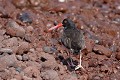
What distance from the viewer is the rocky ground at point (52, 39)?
853cm

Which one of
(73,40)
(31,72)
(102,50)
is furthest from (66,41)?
(102,50)

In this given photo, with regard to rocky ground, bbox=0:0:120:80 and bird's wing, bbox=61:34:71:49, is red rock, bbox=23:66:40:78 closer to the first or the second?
rocky ground, bbox=0:0:120:80

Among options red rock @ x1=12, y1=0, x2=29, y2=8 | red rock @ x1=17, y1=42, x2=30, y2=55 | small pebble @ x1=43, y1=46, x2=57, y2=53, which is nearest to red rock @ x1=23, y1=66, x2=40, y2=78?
red rock @ x1=17, y1=42, x2=30, y2=55

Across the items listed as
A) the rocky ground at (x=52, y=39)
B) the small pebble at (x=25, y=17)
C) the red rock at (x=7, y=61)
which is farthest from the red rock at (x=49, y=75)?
the small pebble at (x=25, y=17)

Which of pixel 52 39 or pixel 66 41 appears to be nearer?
pixel 66 41

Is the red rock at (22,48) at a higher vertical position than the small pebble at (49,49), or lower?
higher

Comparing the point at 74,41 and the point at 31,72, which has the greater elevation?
the point at 74,41

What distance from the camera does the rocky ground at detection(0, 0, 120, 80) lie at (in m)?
8.53

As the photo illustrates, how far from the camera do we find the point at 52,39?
10.2m

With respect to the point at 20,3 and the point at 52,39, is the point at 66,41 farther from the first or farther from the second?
the point at 20,3

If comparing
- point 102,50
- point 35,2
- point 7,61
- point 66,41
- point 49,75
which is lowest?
point 102,50

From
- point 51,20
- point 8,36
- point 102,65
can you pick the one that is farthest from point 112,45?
point 8,36

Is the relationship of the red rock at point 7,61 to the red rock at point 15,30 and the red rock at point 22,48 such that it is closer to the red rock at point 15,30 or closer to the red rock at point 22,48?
the red rock at point 22,48

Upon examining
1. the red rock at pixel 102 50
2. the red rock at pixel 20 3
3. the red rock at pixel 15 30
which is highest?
the red rock at pixel 20 3
